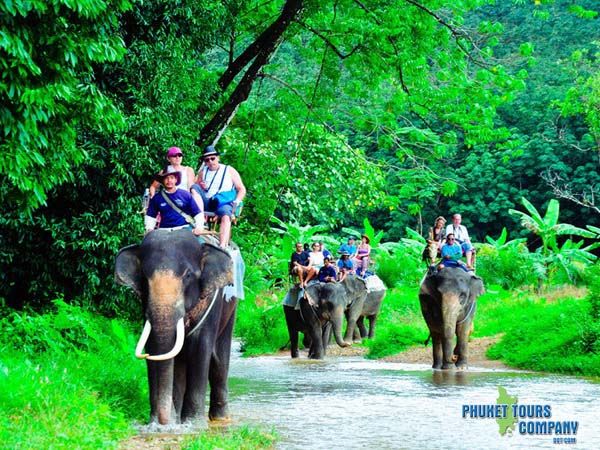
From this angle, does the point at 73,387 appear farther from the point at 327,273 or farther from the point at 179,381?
the point at 327,273

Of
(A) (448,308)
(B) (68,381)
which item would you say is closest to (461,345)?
(A) (448,308)

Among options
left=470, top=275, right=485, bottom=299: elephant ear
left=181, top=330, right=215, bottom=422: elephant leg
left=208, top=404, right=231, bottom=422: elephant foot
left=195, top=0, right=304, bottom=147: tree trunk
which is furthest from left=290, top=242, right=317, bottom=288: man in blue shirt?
left=181, top=330, right=215, bottom=422: elephant leg

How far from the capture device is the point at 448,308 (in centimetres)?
1714

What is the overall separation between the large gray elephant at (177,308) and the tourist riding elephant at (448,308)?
7.13m

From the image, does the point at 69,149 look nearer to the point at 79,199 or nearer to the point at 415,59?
the point at 79,199

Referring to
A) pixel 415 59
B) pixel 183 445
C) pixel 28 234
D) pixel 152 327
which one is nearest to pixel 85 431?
pixel 183 445

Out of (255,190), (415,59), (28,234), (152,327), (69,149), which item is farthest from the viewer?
(255,190)

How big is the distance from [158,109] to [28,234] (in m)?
2.64

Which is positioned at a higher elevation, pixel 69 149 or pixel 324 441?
pixel 69 149

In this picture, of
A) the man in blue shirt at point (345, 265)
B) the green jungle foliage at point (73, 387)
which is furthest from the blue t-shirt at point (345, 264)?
the green jungle foliage at point (73, 387)

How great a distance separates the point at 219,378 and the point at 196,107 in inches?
298

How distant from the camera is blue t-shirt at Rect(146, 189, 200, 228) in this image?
10.2m

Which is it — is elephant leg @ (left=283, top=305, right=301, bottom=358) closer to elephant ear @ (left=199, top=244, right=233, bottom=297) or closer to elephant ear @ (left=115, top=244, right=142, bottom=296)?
elephant ear @ (left=199, top=244, right=233, bottom=297)

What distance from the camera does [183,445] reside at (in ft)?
28.3
